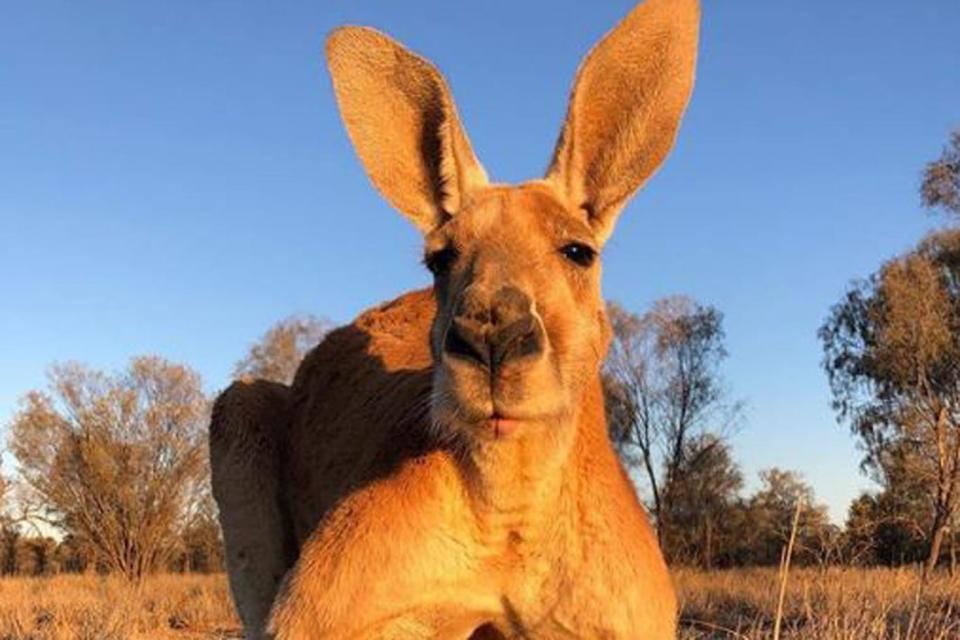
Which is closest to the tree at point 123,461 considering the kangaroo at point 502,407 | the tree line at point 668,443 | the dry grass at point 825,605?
the tree line at point 668,443

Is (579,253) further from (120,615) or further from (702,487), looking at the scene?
(702,487)

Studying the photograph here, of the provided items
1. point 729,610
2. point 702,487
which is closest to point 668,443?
point 702,487

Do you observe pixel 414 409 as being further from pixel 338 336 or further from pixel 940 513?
pixel 940 513

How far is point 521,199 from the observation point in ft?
14.2

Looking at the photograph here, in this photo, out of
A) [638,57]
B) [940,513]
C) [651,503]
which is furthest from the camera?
[651,503]

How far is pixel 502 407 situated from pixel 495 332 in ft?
0.91

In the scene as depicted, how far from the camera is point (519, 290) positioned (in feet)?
11.8

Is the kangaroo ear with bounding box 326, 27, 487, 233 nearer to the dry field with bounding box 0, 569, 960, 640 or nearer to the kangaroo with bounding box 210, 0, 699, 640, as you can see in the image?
the kangaroo with bounding box 210, 0, 699, 640

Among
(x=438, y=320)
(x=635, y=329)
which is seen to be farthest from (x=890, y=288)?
(x=438, y=320)

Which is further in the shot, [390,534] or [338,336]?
[338,336]

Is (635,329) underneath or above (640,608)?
above

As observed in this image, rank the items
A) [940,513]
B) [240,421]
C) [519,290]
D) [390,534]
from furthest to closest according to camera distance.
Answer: [940,513]
[240,421]
[390,534]
[519,290]

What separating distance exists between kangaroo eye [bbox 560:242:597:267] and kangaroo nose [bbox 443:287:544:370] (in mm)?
759

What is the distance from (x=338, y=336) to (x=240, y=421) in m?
0.86
